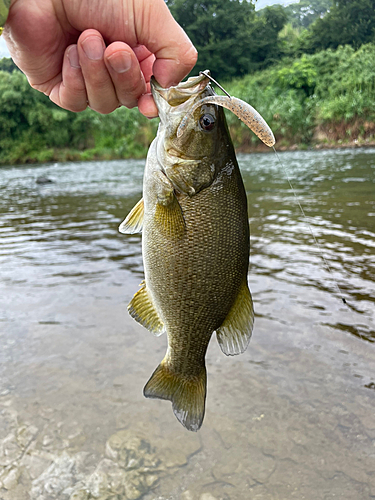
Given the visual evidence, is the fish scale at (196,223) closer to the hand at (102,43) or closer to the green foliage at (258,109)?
the hand at (102,43)

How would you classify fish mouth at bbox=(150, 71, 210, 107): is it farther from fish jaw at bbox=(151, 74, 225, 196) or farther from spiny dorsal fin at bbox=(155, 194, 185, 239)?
spiny dorsal fin at bbox=(155, 194, 185, 239)

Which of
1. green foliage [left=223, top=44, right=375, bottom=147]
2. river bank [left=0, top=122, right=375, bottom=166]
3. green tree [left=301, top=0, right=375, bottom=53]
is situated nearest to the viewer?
river bank [left=0, top=122, right=375, bottom=166]

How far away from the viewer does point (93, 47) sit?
1.87 m

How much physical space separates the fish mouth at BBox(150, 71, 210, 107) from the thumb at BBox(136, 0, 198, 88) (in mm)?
88

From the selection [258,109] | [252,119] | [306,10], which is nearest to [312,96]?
[258,109]

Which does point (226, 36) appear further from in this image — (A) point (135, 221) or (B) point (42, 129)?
(A) point (135, 221)

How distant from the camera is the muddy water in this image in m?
3.15

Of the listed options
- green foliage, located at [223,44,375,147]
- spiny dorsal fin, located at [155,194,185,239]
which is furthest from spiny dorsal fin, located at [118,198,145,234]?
green foliage, located at [223,44,375,147]

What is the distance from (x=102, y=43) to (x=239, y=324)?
1.45m

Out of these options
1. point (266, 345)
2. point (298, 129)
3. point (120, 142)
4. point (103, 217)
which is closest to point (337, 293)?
point (266, 345)

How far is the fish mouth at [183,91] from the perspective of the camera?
6.10ft

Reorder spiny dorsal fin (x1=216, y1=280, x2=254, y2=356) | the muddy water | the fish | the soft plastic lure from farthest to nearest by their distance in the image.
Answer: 1. the muddy water
2. spiny dorsal fin (x1=216, y1=280, x2=254, y2=356)
3. the fish
4. the soft plastic lure

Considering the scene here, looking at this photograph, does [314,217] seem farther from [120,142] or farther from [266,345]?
[120,142]

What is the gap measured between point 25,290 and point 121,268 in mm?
1671
